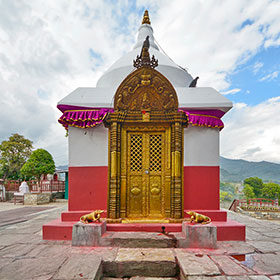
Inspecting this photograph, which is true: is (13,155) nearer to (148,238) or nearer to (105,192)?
(105,192)

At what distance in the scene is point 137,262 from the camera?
10.5 ft

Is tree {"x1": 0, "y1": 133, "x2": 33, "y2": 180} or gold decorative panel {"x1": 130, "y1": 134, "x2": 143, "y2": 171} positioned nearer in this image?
gold decorative panel {"x1": 130, "y1": 134, "x2": 143, "y2": 171}

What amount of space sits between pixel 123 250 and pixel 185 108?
11.4 feet

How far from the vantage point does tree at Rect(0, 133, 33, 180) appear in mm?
23312

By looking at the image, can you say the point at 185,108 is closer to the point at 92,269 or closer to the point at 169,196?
the point at 169,196

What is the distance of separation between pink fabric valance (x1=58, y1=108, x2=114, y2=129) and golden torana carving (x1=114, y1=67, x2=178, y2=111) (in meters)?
0.45

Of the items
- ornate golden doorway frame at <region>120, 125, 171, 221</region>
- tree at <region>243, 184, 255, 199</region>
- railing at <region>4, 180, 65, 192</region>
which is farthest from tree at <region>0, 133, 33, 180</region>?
tree at <region>243, 184, 255, 199</region>

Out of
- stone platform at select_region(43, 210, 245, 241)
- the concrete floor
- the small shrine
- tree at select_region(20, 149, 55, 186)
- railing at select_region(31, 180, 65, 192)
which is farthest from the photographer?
railing at select_region(31, 180, 65, 192)

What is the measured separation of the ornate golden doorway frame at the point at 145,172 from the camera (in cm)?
455

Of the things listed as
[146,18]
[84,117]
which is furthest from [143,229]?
[146,18]

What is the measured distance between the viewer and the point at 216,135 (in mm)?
5059

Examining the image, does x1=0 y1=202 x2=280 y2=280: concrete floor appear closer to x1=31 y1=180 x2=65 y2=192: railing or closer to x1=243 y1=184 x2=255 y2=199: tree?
x1=31 y1=180 x2=65 y2=192: railing

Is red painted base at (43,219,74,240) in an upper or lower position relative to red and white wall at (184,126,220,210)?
lower

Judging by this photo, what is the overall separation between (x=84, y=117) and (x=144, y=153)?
1.73 meters
